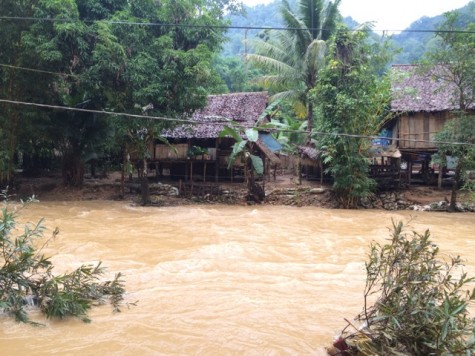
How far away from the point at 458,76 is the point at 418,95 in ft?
8.20

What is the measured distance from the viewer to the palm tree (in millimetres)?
17250

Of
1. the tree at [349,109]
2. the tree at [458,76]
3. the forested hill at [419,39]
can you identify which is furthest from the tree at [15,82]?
the forested hill at [419,39]

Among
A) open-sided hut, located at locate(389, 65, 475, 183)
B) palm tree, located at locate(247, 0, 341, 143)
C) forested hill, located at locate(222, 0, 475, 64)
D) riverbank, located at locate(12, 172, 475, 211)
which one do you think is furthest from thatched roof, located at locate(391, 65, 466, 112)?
forested hill, located at locate(222, 0, 475, 64)

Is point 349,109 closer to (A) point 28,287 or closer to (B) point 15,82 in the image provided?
(B) point 15,82

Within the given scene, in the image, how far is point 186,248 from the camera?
8.58 meters

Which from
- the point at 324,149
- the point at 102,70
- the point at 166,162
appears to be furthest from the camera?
the point at 166,162

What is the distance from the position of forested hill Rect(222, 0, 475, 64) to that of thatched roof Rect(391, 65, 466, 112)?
43.5 ft

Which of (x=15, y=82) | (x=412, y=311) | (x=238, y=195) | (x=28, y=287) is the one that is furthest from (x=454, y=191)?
(x=15, y=82)

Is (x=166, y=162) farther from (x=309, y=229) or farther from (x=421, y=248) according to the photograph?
(x=421, y=248)

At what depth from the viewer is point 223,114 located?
1745 cm

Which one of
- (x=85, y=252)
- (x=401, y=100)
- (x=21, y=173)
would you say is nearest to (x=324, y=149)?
(x=401, y=100)

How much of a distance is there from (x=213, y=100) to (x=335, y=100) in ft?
20.0

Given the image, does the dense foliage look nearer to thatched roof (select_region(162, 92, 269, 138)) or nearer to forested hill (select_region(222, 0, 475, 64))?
thatched roof (select_region(162, 92, 269, 138))

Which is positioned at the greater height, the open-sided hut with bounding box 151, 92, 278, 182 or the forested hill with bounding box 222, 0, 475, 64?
the forested hill with bounding box 222, 0, 475, 64
